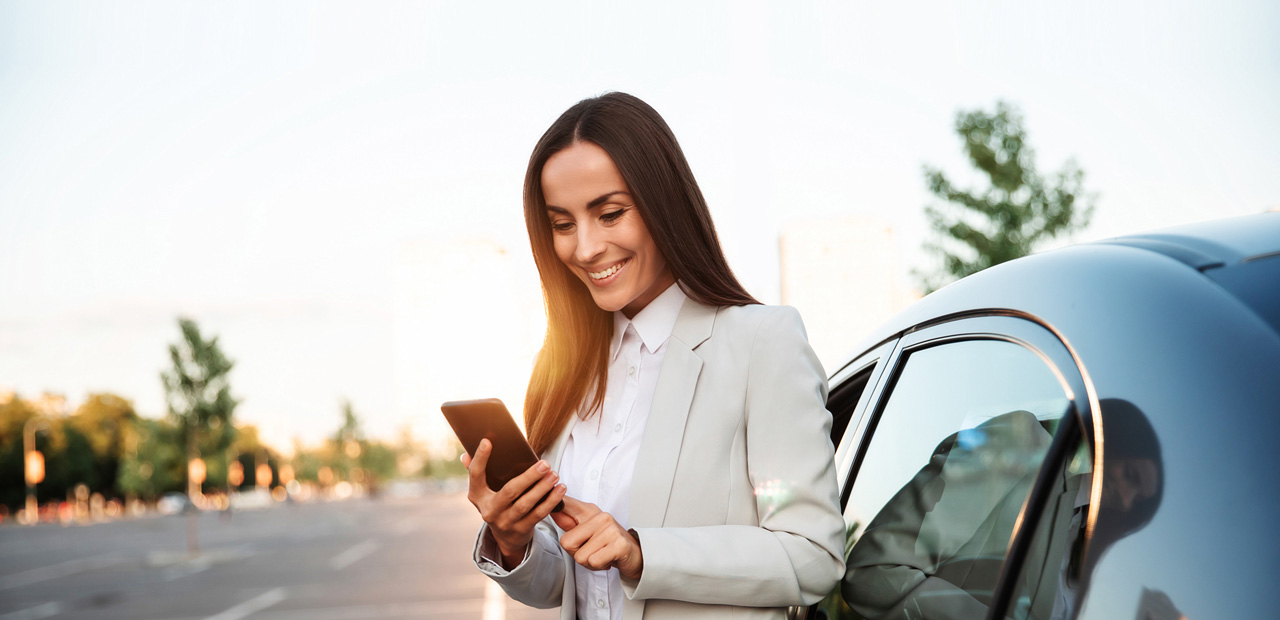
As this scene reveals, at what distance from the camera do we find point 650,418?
6.00ft

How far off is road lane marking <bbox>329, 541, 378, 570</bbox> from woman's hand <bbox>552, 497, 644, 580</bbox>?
22210mm

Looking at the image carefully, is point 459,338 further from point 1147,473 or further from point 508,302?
point 1147,473

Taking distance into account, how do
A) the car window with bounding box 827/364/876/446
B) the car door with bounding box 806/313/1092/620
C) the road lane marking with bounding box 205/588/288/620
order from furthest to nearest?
the road lane marking with bounding box 205/588/288/620
the car window with bounding box 827/364/876/446
the car door with bounding box 806/313/1092/620

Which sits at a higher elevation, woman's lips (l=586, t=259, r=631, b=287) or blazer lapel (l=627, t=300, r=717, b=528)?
woman's lips (l=586, t=259, r=631, b=287)

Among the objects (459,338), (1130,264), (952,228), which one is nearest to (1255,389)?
(1130,264)

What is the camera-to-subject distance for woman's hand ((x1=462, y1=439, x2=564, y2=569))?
172 centimetres

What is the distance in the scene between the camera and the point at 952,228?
15.1 m

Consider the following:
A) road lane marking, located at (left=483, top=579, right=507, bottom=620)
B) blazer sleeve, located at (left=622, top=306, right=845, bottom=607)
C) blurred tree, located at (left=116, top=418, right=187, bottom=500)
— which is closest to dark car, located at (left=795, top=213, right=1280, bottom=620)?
blazer sleeve, located at (left=622, top=306, right=845, bottom=607)

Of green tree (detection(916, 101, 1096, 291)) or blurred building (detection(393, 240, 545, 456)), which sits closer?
blurred building (detection(393, 240, 545, 456))

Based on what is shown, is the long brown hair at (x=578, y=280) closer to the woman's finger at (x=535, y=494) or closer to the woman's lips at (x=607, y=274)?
the woman's lips at (x=607, y=274)

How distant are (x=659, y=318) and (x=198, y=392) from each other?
27.1 meters

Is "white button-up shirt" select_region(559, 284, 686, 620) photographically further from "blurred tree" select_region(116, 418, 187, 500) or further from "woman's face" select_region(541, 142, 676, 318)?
"blurred tree" select_region(116, 418, 187, 500)

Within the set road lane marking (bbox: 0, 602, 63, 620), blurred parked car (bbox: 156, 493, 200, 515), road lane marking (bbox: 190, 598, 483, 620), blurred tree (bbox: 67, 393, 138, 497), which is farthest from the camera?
blurred tree (bbox: 67, 393, 138, 497)

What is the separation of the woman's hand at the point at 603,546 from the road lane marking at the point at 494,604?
11.0 metres
